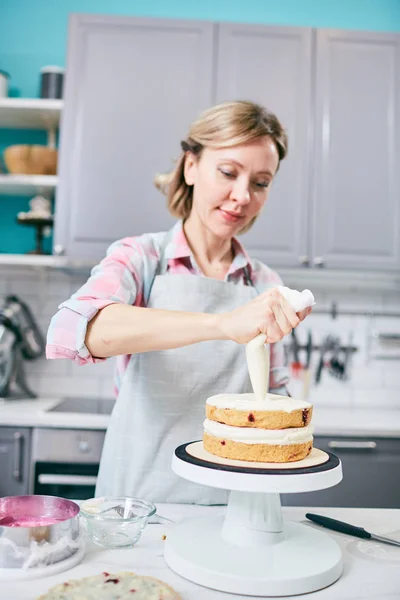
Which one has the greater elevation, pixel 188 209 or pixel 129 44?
A: pixel 129 44

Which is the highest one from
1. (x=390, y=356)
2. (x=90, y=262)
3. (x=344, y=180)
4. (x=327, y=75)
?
(x=327, y=75)

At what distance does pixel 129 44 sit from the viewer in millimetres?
2588

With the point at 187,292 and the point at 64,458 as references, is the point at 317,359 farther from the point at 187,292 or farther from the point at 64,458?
the point at 187,292

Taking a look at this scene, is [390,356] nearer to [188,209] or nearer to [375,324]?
[375,324]

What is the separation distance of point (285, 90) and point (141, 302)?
5.10 ft

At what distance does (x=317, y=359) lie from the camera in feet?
9.57

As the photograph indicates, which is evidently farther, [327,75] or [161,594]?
[327,75]

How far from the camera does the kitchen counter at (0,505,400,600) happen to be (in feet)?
2.60

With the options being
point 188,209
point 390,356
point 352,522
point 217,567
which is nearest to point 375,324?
point 390,356

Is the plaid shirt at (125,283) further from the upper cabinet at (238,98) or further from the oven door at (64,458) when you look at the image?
the upper cabinet at (238,98)

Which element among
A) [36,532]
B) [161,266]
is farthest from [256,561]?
[161,266]

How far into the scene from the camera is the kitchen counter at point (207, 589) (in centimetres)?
79

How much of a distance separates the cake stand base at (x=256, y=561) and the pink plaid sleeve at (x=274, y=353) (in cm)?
55

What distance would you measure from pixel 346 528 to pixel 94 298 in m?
0.65
